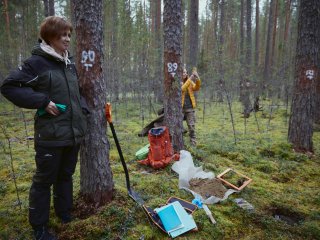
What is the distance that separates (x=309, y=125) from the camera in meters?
5.74

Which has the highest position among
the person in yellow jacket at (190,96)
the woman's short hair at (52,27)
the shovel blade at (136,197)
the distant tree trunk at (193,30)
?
the distant tree trunk at (193,30)

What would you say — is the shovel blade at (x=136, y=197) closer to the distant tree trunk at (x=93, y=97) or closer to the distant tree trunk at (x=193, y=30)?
the distant tree trunk at (x=93, y=97)

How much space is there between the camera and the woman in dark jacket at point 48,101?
7.13 feet

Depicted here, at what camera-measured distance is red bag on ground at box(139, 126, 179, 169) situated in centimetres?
445

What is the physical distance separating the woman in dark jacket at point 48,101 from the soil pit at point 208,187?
188 cm

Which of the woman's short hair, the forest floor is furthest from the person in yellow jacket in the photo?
the woman's short hair

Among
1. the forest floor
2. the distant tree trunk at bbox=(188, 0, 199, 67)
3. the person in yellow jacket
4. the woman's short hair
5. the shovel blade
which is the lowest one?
the forest floor

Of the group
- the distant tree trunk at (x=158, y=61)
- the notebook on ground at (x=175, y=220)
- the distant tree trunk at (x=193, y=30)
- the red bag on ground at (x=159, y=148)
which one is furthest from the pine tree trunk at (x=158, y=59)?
the notebook on ground at (x=175, y=220)

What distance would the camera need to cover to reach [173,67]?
15.8 feet

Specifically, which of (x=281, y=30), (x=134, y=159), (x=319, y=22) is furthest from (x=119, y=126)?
(x=281, y=30)

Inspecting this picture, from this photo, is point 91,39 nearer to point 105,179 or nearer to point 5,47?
point 105,179

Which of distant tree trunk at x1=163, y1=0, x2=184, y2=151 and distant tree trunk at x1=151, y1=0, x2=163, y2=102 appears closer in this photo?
distant tree trunk at x1=163, y1=0, x2=184, y2=151

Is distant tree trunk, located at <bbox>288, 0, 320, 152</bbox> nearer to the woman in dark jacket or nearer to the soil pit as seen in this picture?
the soil pit

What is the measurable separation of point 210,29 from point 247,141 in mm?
23157
